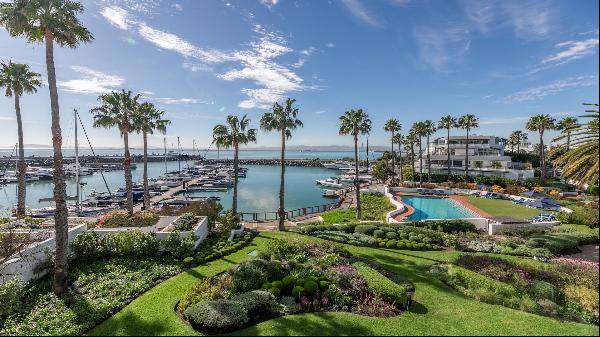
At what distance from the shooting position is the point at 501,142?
8125 centimetres

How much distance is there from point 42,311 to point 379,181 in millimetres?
73335

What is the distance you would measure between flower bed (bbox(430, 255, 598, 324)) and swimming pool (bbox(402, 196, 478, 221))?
20.3 metres

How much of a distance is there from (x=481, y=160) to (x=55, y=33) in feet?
265

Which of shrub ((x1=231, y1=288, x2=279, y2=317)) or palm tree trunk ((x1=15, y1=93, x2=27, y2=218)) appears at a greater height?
palm tree trunk ((x1=15, y1=93, x2=27, y2=218))

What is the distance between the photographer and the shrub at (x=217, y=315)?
11.2 meters

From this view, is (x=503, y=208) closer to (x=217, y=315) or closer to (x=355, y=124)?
(x=355, y=124)

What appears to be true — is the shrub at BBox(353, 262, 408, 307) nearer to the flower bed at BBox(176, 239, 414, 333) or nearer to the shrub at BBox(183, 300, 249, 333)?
the flower bed at BBox(176, 239, 414, 333)

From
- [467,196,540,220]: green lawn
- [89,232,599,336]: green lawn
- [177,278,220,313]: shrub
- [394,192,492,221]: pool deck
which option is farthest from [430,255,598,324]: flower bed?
[467,196,540,220]: green lawn

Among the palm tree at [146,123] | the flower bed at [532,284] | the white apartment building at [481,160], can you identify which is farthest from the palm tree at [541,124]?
the palm tree at [146,123]

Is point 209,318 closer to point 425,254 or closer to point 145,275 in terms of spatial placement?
point 145,275

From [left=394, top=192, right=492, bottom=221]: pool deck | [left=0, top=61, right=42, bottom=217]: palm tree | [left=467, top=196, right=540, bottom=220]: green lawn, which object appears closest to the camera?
[left=0, top=61, right=42, bottom=217]: palm tree

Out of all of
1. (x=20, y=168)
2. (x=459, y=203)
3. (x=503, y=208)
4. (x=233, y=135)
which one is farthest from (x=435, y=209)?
(x=20, y=168)

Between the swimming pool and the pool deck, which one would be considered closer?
the pool deck

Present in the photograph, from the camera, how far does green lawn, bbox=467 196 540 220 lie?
38.3 meters
